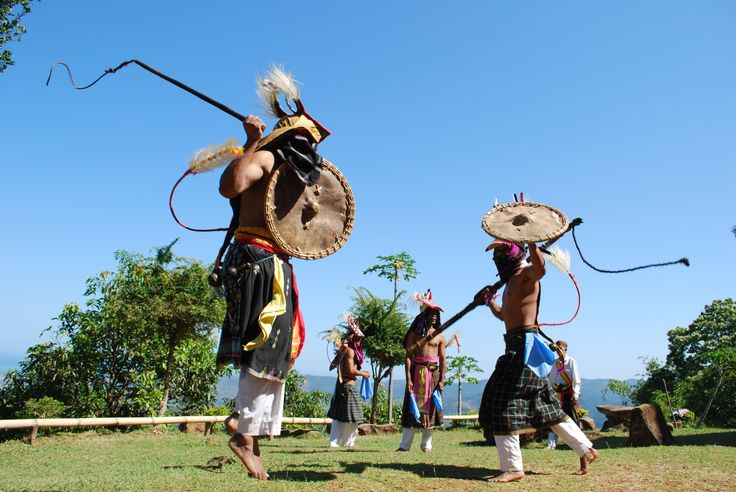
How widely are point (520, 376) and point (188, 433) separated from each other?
794 cm

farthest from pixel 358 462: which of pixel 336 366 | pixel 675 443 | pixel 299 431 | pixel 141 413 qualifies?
pixel 141 413

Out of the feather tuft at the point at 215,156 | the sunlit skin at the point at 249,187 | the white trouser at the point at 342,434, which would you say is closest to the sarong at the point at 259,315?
the sunlit skin at the point at 249,187

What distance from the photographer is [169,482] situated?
393 centimetres

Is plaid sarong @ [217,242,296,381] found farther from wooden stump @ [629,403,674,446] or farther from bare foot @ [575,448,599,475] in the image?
wooden stump @ [629,403,674,446]

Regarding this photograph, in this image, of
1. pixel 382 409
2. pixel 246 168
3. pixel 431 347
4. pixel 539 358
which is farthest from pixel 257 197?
pixel 382 409

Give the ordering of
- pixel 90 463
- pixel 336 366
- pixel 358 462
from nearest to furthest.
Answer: pixel 358 462
pixel 90 463
pixel 336 366

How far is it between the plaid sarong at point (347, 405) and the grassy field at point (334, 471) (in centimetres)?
215

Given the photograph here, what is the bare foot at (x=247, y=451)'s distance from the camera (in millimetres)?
3871

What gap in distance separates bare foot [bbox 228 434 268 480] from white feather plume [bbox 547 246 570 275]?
3209mm

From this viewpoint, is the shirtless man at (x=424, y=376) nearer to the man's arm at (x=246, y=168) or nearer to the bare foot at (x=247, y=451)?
the bare foot at (x=247, y=451)

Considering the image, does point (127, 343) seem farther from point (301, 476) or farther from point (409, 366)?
point (301, 476)

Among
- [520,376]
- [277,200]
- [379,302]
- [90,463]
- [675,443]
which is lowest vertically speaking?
[90,463]

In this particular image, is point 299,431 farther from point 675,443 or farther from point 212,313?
point 675,443

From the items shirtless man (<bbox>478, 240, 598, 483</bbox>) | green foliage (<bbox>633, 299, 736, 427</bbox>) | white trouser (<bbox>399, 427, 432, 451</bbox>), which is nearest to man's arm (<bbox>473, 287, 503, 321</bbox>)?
shirtless man (<bbox>478, 240, 598, 483</bbox>)
